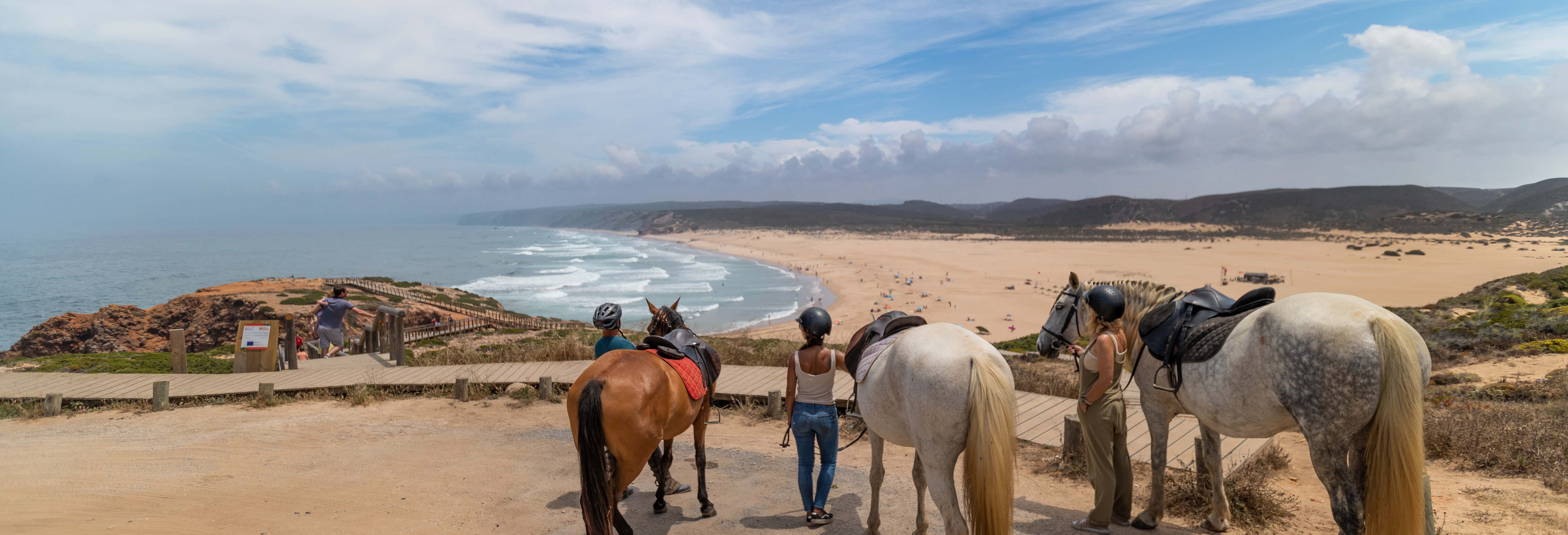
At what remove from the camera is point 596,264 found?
2776 inches

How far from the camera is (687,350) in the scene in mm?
5527

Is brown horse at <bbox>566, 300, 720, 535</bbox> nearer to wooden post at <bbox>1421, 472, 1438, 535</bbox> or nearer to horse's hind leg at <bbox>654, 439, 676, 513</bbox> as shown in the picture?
horse's hind leg at <bbox>654, 439, 676, 513</bbox>

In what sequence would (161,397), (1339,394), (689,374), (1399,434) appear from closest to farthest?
(1399,434)
(1339,394)
(689,374)
(161,397)

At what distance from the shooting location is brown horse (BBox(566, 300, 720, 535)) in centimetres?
432

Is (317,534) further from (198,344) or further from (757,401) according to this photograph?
(198,344)

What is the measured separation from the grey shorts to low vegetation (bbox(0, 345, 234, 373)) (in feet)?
4.65

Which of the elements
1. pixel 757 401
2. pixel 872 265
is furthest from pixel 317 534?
pixel 872 265

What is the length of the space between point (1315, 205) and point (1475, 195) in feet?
316

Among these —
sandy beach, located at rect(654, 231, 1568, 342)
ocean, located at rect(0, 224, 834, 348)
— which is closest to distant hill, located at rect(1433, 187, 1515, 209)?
sandy beach, located at rect(654, 231, 1568, 342)

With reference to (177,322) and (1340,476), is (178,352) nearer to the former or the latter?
(1340,476)

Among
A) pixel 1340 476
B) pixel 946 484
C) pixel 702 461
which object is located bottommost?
pixel 702 461

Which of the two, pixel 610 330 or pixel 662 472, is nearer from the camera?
pixel 662 472

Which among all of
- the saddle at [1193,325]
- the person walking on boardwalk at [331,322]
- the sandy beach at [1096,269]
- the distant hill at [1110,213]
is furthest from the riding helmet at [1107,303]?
the distant hill at [1110,213]

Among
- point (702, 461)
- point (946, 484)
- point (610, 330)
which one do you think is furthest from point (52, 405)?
point (946, 484)
